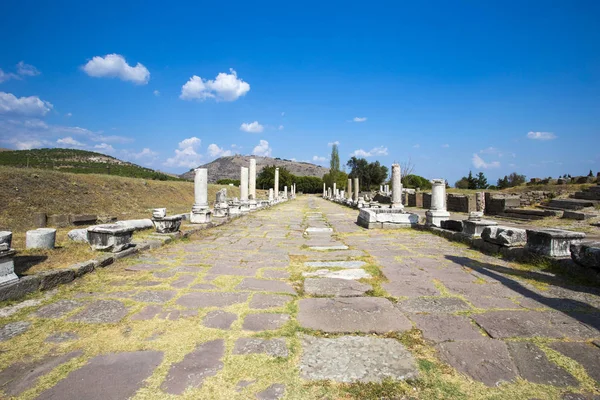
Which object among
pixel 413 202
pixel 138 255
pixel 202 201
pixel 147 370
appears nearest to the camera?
pixel 147 370

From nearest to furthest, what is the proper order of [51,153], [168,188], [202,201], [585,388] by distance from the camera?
[585,388] → [202,201] → [168,188] → [51,153]

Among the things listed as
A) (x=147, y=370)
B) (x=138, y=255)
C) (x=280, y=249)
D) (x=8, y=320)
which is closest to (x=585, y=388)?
(x=147, y=370)

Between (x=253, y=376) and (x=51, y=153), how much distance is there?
6803cm

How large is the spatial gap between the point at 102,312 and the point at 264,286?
1.69 m

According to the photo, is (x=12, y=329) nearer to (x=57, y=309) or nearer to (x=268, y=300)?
(x=57, y=309)

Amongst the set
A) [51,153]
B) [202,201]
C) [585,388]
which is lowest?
[585,388]

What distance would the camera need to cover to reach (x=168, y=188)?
28.9 meters

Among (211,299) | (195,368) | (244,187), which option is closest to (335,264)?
(211,299)

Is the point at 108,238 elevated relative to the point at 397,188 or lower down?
lower down

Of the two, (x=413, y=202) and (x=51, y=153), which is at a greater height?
(x=51, y=153)

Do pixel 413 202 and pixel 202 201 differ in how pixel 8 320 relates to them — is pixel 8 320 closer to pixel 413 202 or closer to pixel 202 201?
pixel 202 201

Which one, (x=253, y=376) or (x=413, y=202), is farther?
(x=413, y=202)

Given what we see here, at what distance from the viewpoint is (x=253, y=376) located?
1.97m

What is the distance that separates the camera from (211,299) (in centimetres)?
334
